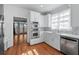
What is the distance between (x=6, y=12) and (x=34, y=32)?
1135 mm

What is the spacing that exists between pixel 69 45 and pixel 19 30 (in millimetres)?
1304

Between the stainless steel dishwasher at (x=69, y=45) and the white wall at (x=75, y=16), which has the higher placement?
the white wall at (x=75, y=16)

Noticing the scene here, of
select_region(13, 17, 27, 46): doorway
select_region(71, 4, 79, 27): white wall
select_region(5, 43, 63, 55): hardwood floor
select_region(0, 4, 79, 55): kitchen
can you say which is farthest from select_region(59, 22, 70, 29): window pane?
select_region(13, 17, 27, 46): doorway

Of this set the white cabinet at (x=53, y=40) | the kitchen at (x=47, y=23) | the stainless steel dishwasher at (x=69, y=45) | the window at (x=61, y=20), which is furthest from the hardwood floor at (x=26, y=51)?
the window at (x=61, y=20)

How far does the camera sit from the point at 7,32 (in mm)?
1713

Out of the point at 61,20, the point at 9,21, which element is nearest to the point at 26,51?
the point at 9,21

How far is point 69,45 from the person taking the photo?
1.92m

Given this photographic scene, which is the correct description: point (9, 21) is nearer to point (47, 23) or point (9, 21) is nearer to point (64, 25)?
point (47, 23)

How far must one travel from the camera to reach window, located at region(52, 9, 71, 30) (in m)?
2.13

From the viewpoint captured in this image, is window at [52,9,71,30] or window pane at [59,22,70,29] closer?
window at [52,9,71,30]

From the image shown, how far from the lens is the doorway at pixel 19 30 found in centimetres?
179

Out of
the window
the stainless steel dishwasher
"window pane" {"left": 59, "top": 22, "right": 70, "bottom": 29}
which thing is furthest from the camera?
"window pane" {"left": 59, "top": 22, "right": 70, "bottom": 29}

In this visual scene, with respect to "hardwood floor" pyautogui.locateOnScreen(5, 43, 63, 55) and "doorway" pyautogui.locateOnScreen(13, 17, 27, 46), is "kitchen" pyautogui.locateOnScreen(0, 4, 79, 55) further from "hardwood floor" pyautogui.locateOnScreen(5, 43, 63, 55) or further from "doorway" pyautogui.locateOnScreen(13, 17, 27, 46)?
"hardwood floor" pyautogui.locateOnScreen(5, 43, 63, 55)

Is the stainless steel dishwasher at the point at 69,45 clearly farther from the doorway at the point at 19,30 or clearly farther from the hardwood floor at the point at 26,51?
the doorway at the point at 19,30
